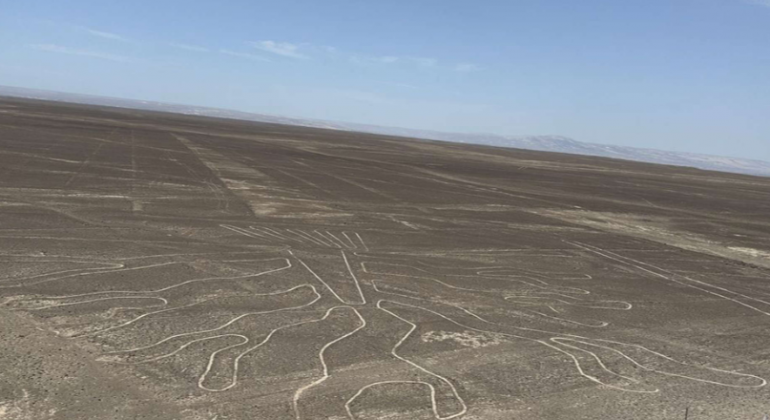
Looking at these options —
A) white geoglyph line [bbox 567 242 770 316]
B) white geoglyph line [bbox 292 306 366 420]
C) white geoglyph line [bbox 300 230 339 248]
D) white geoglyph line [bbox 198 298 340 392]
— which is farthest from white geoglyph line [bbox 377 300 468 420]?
white geoglyph line [bbox 567 242 770 316]

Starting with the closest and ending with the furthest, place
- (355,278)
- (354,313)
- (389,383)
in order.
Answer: (389,383), (354,313), (355,278)

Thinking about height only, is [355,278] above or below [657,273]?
below

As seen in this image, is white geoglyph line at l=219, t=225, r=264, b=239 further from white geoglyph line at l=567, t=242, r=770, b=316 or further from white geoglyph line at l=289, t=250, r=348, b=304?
white geoglyph line at l=567, t=242, r=770, b=316

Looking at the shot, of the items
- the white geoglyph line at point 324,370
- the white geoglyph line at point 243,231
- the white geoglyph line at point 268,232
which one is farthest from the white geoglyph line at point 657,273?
the white geoglyph line at point 243,231

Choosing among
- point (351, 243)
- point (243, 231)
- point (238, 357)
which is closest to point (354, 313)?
point (238, 357)

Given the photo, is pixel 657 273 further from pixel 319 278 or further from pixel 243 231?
pixel 243 231

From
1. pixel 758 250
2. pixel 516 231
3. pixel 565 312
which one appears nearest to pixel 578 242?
pixel 516 231

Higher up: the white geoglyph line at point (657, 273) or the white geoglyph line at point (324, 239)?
the white geoglyph line at point (657, 273)

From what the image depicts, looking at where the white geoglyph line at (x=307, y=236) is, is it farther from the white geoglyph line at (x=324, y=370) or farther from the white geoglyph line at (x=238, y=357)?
the white geoglyph line at (x=238, y=357)

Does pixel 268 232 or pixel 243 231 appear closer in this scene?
pixel 243 231
